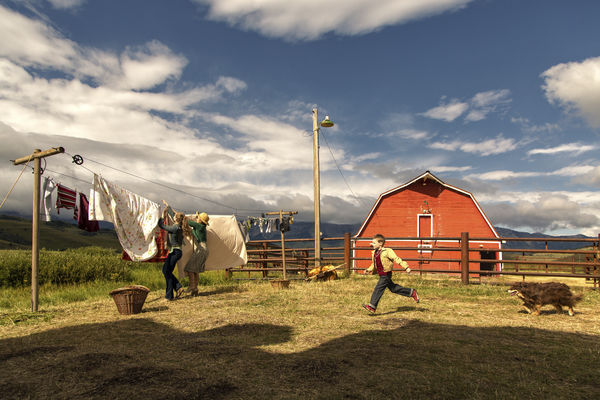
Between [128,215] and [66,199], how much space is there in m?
1.47

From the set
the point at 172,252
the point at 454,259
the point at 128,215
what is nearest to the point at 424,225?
the point at 454,259

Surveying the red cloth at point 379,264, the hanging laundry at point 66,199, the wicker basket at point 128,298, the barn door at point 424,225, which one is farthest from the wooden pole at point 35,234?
the barn door at point 424,225

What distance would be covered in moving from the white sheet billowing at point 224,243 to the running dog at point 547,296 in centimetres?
747

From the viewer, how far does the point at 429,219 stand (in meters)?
22.9

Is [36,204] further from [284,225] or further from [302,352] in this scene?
[284,225]

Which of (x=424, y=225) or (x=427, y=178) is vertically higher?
(x=427, y=178)

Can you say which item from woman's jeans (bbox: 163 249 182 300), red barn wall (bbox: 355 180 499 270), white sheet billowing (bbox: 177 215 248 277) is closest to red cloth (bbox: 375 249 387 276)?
woman's jeans (bbox: 163 249 182 300)

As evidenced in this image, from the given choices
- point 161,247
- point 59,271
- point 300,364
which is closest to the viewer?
point 300,364

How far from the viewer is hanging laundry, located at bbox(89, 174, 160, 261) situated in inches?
354

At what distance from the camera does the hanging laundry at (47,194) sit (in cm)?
888

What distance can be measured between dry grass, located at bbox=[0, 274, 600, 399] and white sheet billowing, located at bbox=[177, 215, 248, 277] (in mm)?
2803

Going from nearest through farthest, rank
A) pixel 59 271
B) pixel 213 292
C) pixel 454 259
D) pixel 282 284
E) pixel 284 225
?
pixel 213 292 < pixel 282 284 < pixel 284 225 < pixel 59 271 < pixel 454 259

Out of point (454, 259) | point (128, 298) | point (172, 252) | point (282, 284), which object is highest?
point (172, 252)

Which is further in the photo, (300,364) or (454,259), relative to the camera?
(454,259)
